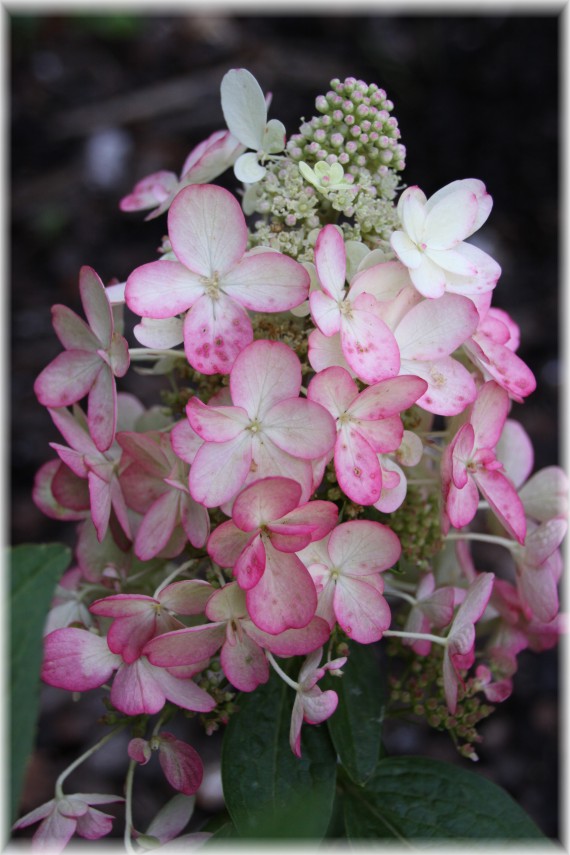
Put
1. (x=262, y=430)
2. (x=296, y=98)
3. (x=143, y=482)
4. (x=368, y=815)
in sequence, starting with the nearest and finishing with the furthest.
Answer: (x=262, y=430), (x=143, y=482), (x=368, y=815), (x=296, y=98)

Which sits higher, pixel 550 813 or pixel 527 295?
pixel 527 295

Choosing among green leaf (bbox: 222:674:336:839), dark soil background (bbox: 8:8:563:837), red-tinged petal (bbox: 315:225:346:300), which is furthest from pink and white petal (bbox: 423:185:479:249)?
dark soil background (bbox: 8:8:563:837)

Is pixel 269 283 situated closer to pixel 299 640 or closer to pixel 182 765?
pixel 299 640

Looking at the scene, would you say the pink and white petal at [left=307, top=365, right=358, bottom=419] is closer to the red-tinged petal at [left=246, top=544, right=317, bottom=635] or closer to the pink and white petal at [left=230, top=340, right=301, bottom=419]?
the pink and white petal at [left=230, top=340, right=301, bottom=419]

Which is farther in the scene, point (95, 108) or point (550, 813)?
point (95, 108)

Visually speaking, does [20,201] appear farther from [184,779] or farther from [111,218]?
[184,779]

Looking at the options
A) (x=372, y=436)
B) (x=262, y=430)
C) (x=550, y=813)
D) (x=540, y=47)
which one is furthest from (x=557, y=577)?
(x=540, y=47)

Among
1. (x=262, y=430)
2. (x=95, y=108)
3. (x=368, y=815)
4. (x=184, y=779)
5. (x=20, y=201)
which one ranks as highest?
(x=95, y=108)
